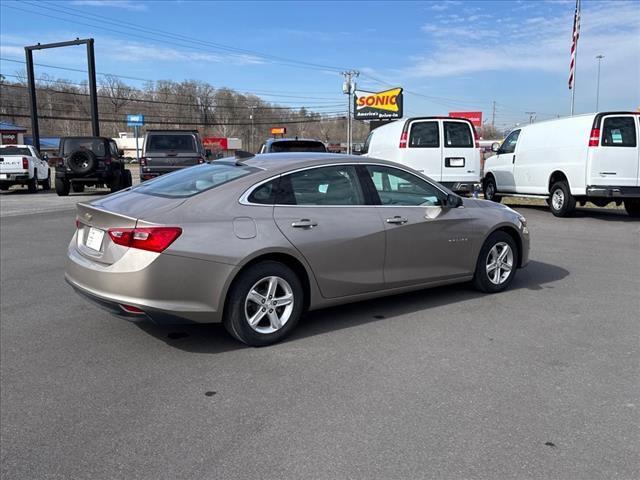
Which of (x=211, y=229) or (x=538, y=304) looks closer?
(x=211, y=229)

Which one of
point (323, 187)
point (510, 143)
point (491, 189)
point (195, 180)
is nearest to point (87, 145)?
point (491, 189)

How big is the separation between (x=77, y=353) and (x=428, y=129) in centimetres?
1023

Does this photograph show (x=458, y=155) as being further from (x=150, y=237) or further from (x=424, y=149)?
(x=150, y=237)

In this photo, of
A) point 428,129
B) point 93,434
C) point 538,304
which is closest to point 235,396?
point 93,434

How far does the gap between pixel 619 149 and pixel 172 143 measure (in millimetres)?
12626

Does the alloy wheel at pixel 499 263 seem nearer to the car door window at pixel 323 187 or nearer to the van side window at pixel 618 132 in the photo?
the car door window at pixel 323 187

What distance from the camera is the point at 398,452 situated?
2.93m

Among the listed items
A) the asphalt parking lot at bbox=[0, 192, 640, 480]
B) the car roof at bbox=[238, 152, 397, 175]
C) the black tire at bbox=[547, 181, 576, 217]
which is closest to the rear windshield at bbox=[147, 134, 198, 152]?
the black tire at bbox=[547, 181, 576, 217]

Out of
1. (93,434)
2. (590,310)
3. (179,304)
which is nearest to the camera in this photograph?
(93,434)

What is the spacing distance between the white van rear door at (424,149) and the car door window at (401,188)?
7355 millimetres

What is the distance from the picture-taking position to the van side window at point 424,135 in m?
12.8

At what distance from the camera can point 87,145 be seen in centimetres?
1962

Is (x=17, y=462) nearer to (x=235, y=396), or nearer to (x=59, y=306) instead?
(x=235, y=396)

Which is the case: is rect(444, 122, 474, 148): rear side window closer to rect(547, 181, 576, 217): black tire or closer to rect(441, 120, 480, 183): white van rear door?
rect(441, 120, 480, 183): white van rear door
